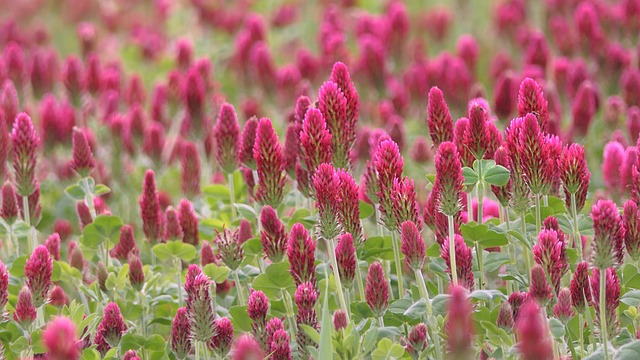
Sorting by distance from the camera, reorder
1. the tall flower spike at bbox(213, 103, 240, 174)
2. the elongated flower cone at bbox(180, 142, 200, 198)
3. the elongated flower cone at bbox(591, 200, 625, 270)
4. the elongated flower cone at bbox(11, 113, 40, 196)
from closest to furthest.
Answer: the elongated flower cone at bbox(591, 200, 625, 270)
the elongated flower cone at bbox(11, 113, 40, 196)
the tall flower spike at bbox(213, 103, 240, 174)
the elongated flower cone at bbox(180, 142, 200, 198)

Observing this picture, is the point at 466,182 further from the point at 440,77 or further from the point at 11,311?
the point at 440,77

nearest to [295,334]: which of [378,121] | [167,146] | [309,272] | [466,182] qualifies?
[309,272]

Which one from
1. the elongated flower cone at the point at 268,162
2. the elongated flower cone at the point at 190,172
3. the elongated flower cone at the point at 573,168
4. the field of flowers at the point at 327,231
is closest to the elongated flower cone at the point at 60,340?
the field of flowers at the point at 327,231

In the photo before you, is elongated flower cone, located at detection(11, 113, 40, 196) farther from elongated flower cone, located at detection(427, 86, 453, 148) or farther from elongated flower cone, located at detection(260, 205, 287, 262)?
elongated flower cone, located at detection(427, 86, 453, 148)

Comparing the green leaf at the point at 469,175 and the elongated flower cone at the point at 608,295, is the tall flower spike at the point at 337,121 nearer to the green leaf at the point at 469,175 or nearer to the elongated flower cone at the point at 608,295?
the green leaf at the point at 469,175

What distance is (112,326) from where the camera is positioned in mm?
2672

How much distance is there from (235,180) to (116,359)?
1137mm

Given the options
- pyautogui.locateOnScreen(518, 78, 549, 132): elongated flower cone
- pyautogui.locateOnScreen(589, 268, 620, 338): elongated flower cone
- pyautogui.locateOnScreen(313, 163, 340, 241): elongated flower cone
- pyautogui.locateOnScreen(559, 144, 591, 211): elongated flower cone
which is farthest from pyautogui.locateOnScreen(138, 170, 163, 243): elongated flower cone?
pyautogui.locateOnScreen(589, 268, 620, 338): elongated flower cone

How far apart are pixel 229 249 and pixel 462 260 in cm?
61

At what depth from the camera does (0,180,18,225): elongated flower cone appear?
3094 mm

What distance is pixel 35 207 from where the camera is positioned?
3221mm

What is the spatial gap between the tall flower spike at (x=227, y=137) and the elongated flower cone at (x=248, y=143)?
0.23 feet

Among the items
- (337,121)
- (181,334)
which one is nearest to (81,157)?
(181,334)

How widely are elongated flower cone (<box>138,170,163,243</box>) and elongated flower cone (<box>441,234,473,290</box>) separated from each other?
101 cm
